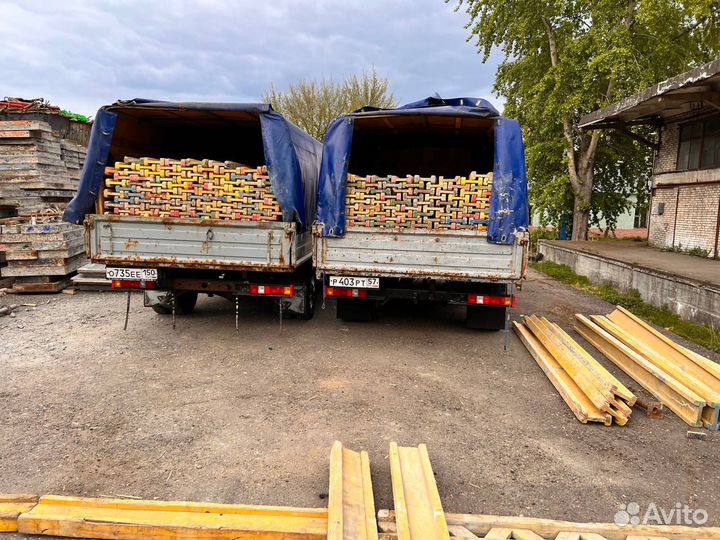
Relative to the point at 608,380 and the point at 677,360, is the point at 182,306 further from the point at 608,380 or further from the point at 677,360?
the point at 677,360

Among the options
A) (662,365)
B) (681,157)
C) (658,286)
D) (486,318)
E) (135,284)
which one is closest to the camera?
(662,365)

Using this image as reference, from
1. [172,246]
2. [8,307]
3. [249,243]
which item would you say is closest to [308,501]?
[249,243]

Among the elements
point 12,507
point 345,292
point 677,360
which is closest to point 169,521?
point 12,507

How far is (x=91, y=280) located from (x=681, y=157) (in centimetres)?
1628

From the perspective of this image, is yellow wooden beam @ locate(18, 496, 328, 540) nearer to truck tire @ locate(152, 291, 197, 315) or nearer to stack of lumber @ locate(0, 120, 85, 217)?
truck tire @ locate(152, 291, 197, 315)

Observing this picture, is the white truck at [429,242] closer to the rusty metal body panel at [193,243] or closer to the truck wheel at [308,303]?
the rusty metal body panel at [193,243]

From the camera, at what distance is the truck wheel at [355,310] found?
7207 mm

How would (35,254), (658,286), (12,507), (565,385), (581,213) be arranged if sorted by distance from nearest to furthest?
(12,507) < (565,385) < (658,286) < (35,254) < (581,213)

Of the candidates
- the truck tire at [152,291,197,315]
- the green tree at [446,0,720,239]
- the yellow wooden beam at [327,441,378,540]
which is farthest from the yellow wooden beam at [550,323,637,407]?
the green tree at [446,0,720,239]

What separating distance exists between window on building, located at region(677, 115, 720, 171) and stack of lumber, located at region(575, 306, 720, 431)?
9.20 m

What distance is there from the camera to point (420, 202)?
6230mm

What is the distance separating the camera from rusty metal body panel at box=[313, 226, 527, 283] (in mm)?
5906

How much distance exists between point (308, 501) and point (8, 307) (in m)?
7.35

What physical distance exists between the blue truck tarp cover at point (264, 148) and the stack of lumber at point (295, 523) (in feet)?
12.4
